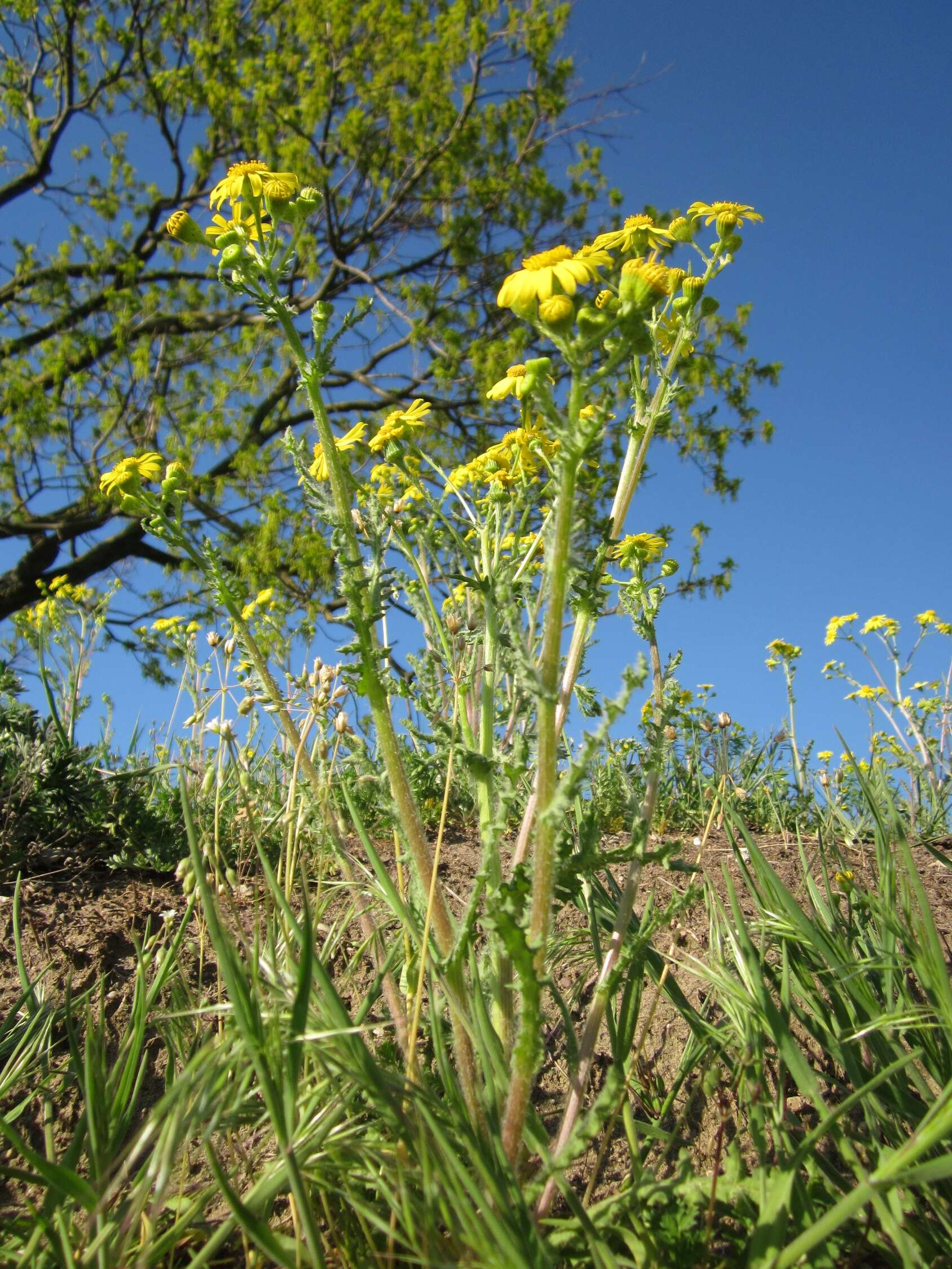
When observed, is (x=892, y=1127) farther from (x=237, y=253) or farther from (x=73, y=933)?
(x=73, y=933)

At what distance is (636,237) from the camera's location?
4.25 ft

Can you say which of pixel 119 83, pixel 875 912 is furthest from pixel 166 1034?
pixel 119 83

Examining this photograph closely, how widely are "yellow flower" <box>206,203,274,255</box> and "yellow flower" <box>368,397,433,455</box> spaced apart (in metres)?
0.49

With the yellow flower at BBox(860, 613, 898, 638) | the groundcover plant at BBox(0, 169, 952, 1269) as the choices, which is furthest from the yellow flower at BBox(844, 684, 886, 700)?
the groundcover plant at BBox(0, 169, 952, 1269)

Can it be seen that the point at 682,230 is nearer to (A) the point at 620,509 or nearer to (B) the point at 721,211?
(B) the point at 721,211

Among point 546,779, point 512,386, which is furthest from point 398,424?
point 546,779

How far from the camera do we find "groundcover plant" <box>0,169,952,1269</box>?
35.2 inches

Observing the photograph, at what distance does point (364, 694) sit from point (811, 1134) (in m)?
0.77

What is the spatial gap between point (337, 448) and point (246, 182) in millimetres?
470

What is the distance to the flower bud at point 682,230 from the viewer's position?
1391mm

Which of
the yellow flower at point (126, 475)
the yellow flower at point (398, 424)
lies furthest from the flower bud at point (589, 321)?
the yellow flower at point (126, 475)

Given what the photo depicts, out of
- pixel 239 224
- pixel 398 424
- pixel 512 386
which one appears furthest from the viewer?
pixel 398 424

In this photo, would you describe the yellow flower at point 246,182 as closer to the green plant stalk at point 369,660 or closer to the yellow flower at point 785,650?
the green plant stalk at point 369,660

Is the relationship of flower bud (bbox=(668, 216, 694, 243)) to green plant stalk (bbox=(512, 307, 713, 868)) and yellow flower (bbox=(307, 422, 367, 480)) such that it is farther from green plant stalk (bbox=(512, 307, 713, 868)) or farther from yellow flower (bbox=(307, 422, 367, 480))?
yellow flower (bbox=(307, 422, 367, 480))
